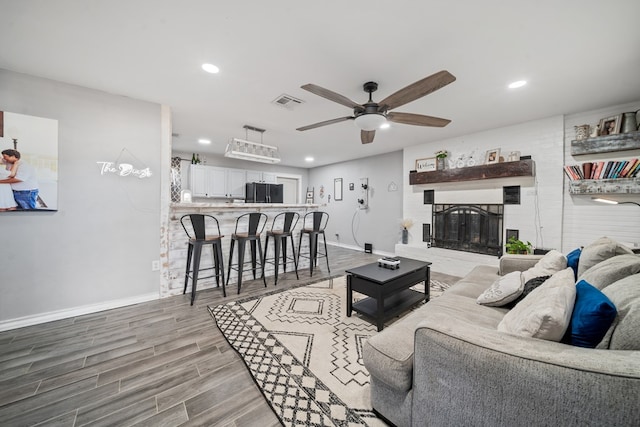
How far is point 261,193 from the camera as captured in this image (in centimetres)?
621

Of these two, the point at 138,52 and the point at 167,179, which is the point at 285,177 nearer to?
the point at 167,179

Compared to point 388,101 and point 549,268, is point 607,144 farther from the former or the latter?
point 388,101

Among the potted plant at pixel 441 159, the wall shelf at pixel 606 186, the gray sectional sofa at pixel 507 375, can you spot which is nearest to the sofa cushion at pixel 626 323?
the gray sectional sofa at pixel 507 375

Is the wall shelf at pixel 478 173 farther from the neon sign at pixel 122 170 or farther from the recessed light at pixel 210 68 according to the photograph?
the neon sign at pixel 122 170

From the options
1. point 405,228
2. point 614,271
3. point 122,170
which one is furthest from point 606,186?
point 122,170

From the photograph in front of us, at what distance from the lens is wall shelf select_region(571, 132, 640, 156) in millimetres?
2836

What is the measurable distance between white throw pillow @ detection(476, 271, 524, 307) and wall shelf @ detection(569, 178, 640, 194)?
2373 millimetres

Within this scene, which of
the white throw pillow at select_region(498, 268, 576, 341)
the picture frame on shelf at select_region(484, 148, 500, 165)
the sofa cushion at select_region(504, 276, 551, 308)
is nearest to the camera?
the white throw pillow at select_region(498, 268, 576, 341)

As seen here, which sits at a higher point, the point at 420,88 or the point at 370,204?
the point at 420,88

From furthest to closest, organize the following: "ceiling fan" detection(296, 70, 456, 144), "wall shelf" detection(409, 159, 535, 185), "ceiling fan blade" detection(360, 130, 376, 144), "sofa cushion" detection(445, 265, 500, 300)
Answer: "wall shelf" detection(409, 159, 535, 185), "ceiling fan blade" detection(360, 130, 376, 144), "sofa cushion" detection(445, 265, 500, 300), "ceiling fan" detection(296, 70, 456, 144)

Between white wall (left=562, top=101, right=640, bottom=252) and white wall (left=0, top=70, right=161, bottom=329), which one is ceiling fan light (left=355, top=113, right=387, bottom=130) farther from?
white wall (left=562, top=101, right=640, bottom=252)

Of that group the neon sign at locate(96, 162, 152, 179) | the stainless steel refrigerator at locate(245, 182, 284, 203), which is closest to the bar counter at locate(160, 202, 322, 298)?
the neon sign at locate(96, 162, 152, 179)

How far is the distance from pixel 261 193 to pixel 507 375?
5.89 m

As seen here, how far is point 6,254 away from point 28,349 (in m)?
0.98
